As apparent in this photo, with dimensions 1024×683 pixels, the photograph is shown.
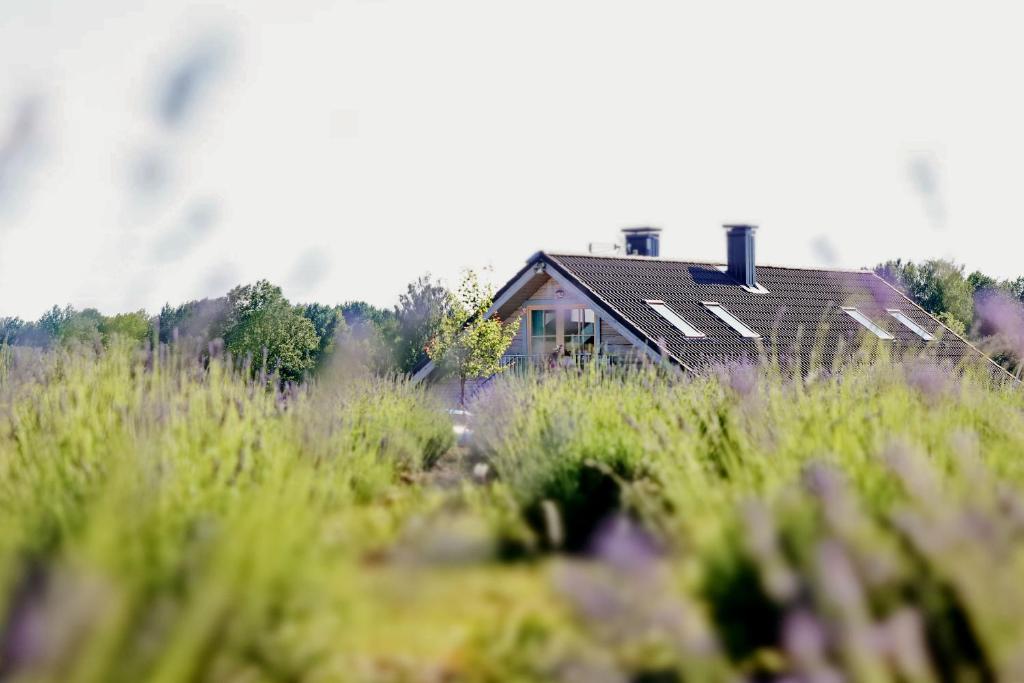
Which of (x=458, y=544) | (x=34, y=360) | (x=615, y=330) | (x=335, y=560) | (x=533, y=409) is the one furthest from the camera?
(x=615, y=330)

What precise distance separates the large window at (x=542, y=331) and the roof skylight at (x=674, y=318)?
227cm

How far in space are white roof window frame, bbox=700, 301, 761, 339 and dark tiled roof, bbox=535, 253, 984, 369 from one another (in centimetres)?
14

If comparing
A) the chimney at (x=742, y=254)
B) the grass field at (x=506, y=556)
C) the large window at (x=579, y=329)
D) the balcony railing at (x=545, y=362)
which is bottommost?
the grass field at (x=506, y=556)

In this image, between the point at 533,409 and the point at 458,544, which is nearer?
the point at 458,544

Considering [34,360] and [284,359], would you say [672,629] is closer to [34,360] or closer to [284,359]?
[34,360]

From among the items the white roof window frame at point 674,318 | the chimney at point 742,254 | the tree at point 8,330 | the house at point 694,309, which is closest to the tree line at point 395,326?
the tree at point 8,330

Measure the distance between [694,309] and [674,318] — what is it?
3.56ft

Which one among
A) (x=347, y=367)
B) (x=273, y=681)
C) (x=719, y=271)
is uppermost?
(x=719, y=271)

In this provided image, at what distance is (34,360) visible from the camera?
709cm

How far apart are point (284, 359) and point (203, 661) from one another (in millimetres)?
50445

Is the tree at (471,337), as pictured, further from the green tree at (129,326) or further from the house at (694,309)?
the green tree at (129,326)

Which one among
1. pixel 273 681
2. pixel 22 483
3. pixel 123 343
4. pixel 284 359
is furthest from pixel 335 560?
pixel 284 359

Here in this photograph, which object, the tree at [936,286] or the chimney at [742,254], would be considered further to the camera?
the tree at [936,286]

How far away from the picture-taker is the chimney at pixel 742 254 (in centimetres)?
2425
